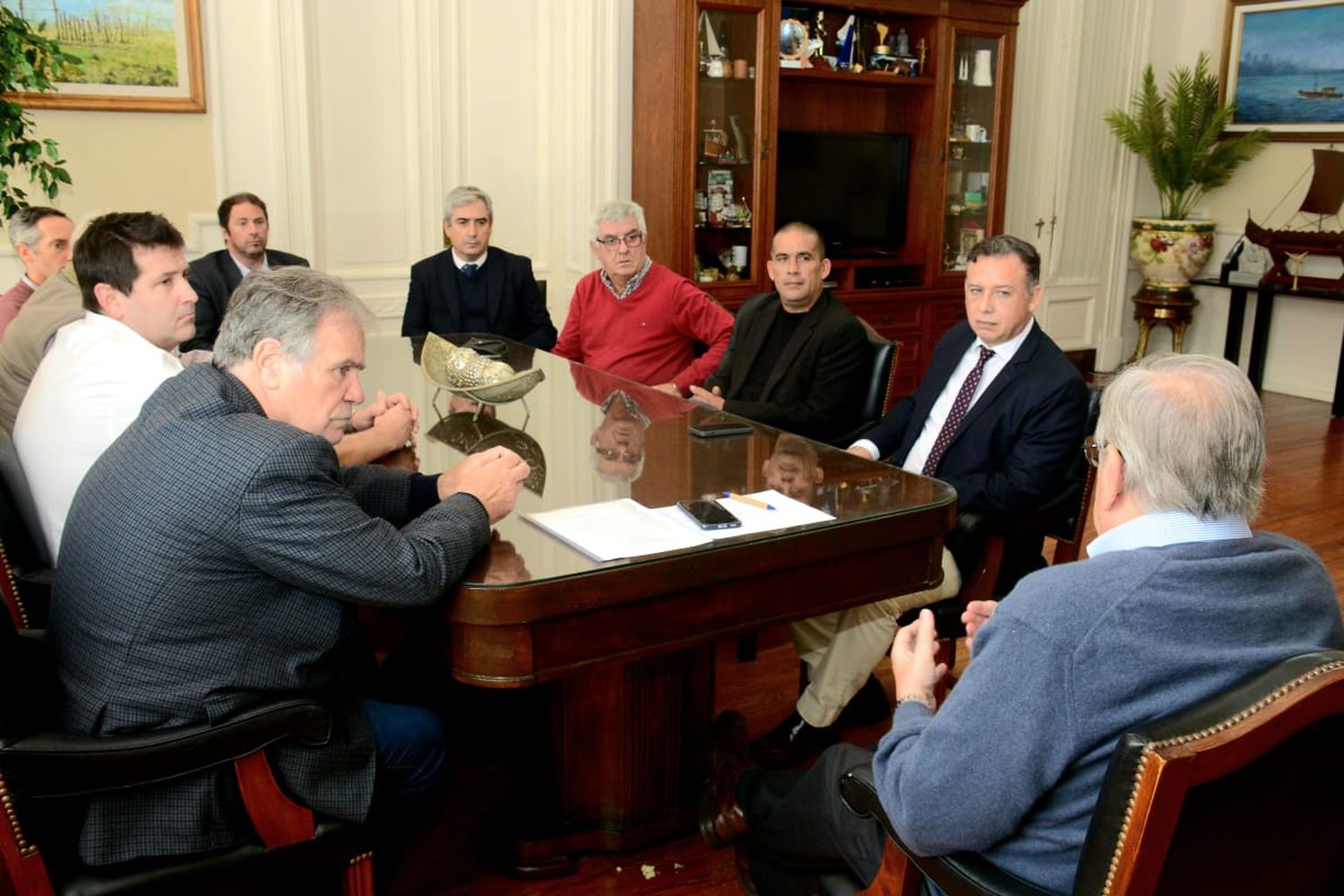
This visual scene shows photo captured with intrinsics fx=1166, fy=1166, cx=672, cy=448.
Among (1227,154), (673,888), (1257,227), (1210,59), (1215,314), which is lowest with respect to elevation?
(673,888)

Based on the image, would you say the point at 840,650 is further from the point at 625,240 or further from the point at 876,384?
the point at 625,240

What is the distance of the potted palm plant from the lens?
22.8 feet

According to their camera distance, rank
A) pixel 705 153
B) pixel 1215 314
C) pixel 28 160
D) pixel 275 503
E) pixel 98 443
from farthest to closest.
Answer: pixel 1215 314 < pixel 705 153 < pixel 28 160 < pixel 98 443 < pixel 275 503

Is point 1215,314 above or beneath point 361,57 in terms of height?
beneath

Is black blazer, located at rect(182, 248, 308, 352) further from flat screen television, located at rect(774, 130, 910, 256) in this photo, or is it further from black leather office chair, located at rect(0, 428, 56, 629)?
flat screen television, located at rect(774, 130, 910, 256)

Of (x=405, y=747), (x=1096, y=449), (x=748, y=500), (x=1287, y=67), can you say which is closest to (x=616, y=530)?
(x=748, y=500)

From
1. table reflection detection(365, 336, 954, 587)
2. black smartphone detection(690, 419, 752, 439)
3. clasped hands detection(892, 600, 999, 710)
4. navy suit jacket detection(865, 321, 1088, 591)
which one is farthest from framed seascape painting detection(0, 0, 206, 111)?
clasped hands detection(892, 600, 999, 710)

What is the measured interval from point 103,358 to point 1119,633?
180 centimetres

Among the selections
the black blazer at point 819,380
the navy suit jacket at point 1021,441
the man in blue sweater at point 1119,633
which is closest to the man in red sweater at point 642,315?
the black blazer at point 819,380

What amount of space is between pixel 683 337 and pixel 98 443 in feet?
7.62

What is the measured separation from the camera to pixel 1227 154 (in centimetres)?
695

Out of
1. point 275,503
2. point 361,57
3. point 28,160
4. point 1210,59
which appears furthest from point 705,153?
point 275,503

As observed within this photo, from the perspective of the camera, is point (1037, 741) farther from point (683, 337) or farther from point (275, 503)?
point (683, 337)

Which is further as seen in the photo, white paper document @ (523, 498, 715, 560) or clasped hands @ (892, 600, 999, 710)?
white paper document @ (523, 498, 715, 560)
